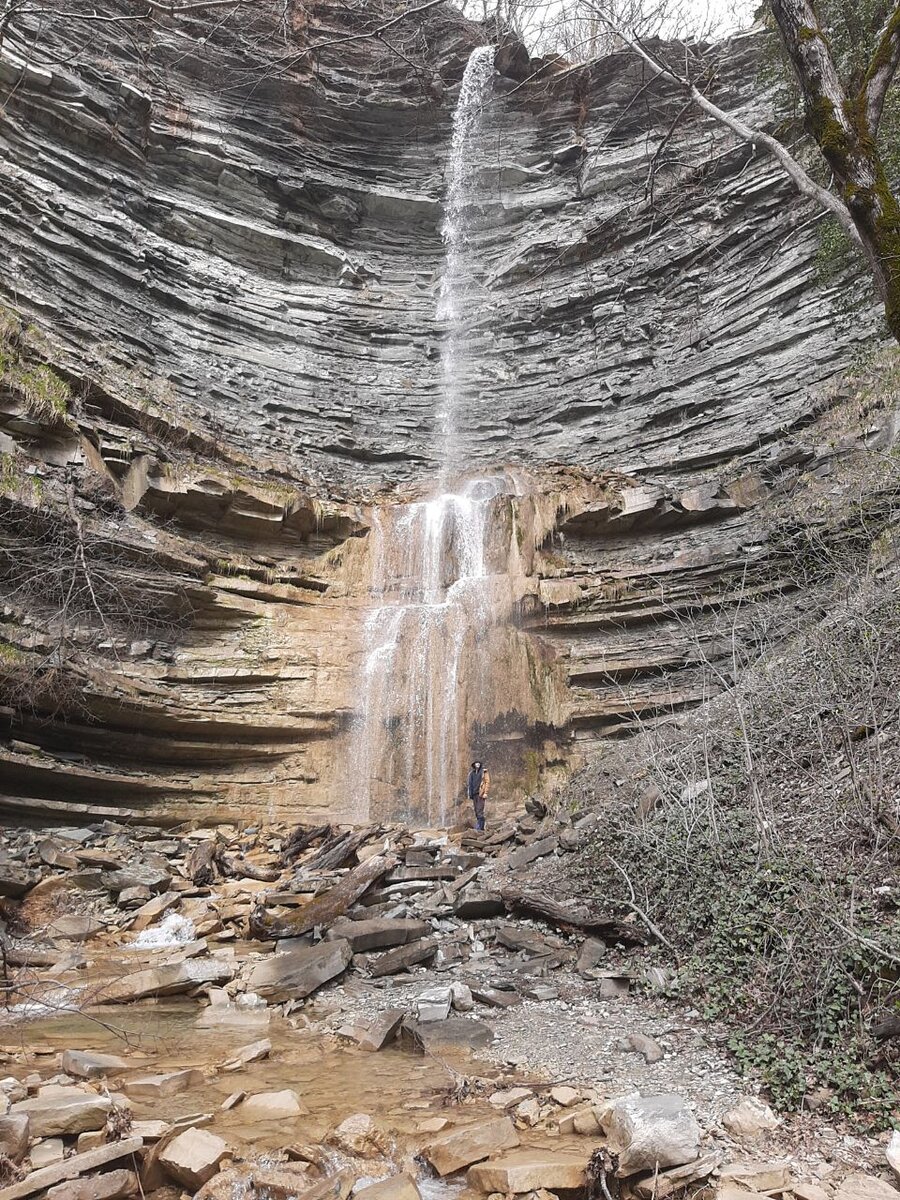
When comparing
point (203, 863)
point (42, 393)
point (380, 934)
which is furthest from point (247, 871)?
point (42, 393)

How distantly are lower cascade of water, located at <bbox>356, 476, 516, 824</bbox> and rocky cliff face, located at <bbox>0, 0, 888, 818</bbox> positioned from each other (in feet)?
1.81

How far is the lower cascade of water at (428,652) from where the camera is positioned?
12930 mm

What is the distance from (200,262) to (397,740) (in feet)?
48.4

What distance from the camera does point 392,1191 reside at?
2.83 m

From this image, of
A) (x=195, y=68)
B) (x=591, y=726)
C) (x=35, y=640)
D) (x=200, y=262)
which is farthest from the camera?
(x=195, y=68)

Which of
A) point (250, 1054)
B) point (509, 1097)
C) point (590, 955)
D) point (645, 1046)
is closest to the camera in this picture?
point (509, 1097)

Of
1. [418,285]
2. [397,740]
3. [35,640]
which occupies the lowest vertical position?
[397,740]

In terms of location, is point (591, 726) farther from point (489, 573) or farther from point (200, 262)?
point (200, 262)

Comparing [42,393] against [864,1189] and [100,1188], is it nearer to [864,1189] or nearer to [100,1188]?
[100,1188]

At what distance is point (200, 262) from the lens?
771 inches

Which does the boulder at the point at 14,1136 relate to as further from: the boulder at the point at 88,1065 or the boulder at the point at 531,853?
the boulder at the point at 531,853

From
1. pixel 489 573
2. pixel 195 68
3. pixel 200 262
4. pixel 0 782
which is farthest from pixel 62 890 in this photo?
pixel 195 68

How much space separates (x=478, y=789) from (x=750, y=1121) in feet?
27.3

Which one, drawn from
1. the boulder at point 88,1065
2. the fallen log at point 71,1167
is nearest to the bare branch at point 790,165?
the fallen log at point 71,1167
